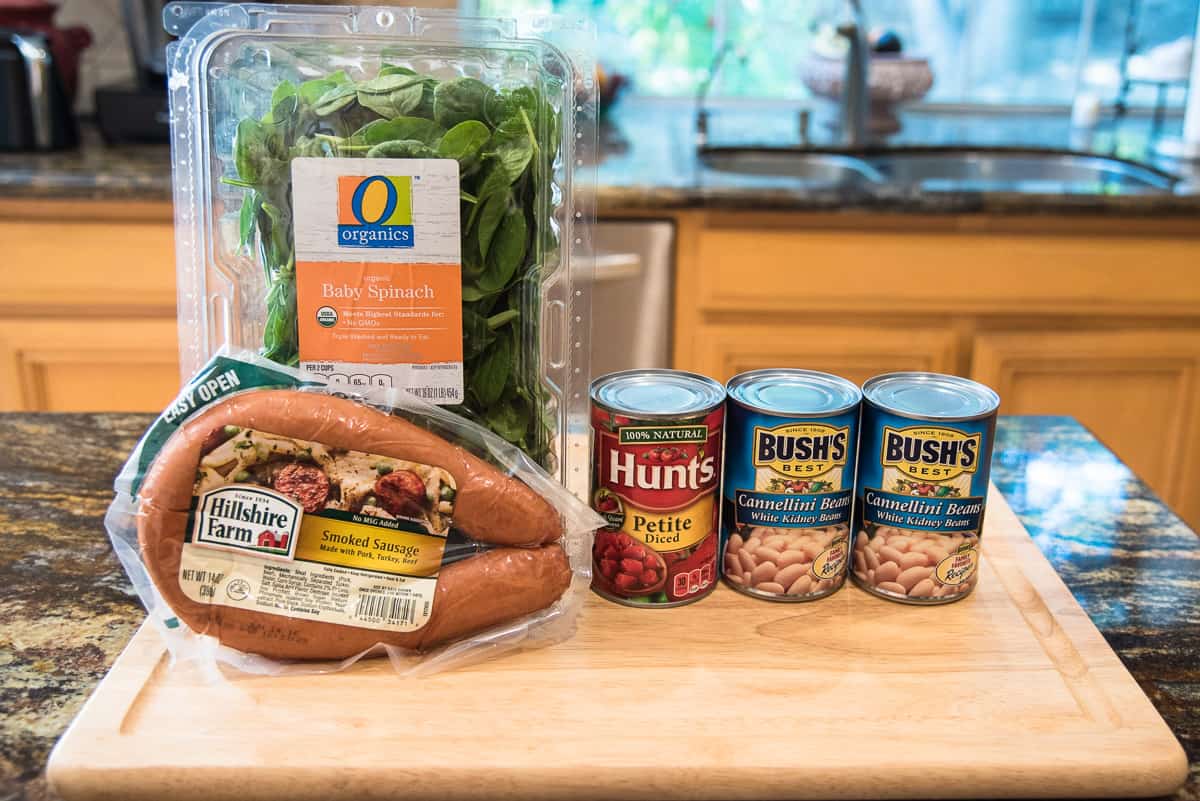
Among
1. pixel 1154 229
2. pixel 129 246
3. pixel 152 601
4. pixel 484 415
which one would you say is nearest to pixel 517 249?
pixel 484 415

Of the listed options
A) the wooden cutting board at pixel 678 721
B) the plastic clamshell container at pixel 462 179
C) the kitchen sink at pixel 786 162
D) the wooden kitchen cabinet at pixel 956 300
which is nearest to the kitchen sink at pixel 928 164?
the kitchen sink at pixel 786 162

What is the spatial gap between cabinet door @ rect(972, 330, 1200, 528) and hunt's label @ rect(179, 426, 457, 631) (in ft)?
4.70

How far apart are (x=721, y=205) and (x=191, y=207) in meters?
1.14

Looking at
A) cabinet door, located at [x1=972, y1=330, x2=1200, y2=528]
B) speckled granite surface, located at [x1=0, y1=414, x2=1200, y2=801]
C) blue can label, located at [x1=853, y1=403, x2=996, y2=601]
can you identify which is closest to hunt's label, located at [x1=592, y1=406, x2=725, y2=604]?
blue can label, located at [x1=853, y1=403, x2=996, y2=601]

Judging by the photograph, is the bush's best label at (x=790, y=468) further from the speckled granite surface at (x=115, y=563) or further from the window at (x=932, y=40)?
the window at (x=932, y=40)

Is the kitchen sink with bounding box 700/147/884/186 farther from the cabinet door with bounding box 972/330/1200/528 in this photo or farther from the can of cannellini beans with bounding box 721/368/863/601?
the can of cannellini beans with bounding box 721/368/863/601

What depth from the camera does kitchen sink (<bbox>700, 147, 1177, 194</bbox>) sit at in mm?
2258

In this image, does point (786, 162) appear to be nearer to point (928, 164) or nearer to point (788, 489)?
point (928, 164)

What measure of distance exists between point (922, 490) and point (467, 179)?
39 centimetres

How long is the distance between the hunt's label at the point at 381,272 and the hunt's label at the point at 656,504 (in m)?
0.12

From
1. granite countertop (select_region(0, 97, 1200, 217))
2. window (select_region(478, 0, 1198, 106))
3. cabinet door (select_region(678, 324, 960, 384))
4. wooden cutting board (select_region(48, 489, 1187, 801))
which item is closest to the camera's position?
wooden cutting board (select_region(48, 489, 1187, 801))

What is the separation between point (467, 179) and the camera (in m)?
0.76

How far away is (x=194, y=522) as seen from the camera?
72 cm

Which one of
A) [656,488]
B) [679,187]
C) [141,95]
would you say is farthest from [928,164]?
[656,488]
